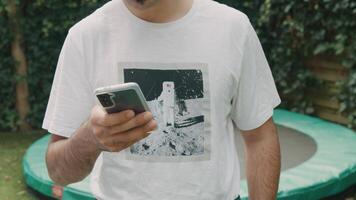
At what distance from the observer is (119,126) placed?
917 millimetres

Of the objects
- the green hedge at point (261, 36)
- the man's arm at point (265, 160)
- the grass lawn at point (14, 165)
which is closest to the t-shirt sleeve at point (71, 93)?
the man's arm at point (265, 160)

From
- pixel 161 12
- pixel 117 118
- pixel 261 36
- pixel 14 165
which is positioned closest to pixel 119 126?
pixel 117 118

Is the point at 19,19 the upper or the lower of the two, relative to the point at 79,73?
lower

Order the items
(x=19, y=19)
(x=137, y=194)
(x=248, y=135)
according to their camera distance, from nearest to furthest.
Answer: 1. (x=137, y=194)
2. (x=248, y=135)
3. (x=19, y=19)

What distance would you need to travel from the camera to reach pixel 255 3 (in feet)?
19.2

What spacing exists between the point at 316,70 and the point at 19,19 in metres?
2.94

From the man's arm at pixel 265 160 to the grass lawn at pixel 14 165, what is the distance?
267 centimetres

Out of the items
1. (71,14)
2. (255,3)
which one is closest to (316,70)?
(255,3)

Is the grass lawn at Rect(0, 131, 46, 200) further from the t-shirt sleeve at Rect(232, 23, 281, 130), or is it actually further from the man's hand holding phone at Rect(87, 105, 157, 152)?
the man's hand holding phone at Rect(87, 105, 157, 152)

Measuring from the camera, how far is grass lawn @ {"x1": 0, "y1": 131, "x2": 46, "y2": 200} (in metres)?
3.86

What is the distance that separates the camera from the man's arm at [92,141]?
911 millimetres

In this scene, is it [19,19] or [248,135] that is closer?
[248,135]

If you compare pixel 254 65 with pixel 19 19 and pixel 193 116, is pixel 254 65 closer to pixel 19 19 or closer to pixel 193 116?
pixel 193 116

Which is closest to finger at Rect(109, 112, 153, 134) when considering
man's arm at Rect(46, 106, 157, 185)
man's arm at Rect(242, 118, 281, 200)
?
man's arm at Rect(46, 106, 157, 185)
